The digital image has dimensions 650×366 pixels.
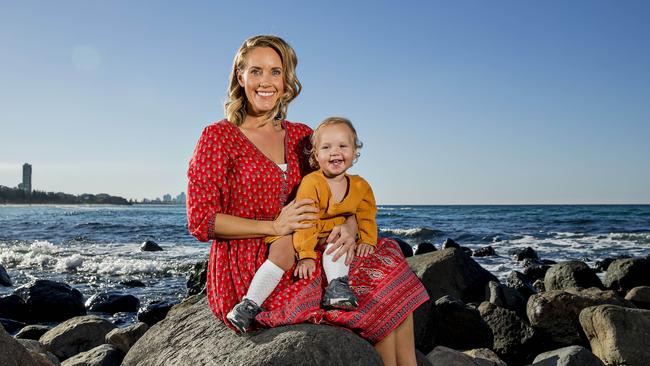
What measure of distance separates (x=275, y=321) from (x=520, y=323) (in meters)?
5.08

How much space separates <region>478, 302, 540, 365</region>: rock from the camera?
7.09m

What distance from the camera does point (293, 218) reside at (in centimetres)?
329

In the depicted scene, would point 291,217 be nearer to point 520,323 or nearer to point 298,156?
point 298,156

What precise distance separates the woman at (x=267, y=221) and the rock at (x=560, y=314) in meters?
4.78

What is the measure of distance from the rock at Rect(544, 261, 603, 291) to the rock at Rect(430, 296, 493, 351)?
475cm

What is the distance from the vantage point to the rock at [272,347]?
288 centimetres

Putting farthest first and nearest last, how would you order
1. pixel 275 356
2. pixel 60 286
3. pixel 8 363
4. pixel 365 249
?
pixel 60 286
pixel 8 363
pixel 365 249
pixel 275 356

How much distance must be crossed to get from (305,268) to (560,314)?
17.9 ft

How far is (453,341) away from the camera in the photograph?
6938 mm

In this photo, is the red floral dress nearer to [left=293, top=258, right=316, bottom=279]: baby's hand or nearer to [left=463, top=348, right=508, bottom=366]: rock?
[left=293, top=258, right=316, bottom=279]: baby's hand

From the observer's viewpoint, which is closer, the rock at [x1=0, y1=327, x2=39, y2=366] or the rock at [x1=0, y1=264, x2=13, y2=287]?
the rock at [x1=0, y1=327, x2=39, y2=366]

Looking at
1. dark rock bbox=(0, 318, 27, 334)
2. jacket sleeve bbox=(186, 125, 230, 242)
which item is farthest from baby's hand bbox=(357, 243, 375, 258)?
dark rock bbox=(0, 318, 27, 334)

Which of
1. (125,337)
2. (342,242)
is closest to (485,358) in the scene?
(342,242)

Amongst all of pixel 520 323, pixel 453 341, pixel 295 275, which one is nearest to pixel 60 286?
pixel 453 341
